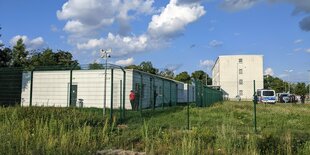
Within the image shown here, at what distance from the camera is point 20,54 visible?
59094 mm

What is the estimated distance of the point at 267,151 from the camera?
7824 millimetres

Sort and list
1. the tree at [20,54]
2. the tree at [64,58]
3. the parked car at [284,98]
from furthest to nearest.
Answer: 1. the tree at [64,58]
2. the parked car at [284,98]
3. the tree at [20,54]

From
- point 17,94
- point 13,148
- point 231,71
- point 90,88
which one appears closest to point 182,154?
point 13,148

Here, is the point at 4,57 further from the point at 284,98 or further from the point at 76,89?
the point at 284,98

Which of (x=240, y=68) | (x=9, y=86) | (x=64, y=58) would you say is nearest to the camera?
(x=9, y=86)

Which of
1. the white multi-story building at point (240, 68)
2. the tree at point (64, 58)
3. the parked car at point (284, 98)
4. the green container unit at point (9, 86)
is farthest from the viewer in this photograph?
the white multi-story building at point (240, 68)

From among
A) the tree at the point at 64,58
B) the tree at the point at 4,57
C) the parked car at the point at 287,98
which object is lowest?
the parked car at the point at 287,98

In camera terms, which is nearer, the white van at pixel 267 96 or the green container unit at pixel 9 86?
the green container unit at pixel 9 86

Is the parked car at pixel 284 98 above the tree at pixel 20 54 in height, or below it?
below

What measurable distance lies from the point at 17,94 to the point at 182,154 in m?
15.2

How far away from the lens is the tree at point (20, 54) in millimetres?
58062

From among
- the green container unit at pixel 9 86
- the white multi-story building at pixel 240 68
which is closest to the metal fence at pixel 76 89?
the green container unit at pixel 9 86

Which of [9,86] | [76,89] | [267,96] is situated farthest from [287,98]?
[9,86]

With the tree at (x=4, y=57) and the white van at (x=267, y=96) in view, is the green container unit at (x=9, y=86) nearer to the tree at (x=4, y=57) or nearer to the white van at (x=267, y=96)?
the tree at (x=4, y=57)
